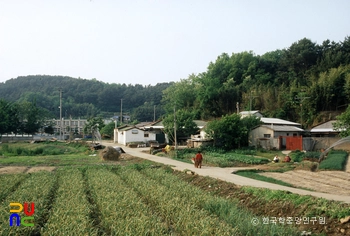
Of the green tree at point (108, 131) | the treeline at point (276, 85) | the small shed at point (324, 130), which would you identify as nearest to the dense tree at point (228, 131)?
the treeline at point (276, 85)

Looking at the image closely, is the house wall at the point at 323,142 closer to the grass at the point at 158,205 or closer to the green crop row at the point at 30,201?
the grass at the point at 158,205

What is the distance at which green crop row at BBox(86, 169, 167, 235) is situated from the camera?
7.27 meters

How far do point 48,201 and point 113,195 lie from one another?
1889 mm

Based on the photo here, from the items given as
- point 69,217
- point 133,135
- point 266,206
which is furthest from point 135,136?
point 69,217

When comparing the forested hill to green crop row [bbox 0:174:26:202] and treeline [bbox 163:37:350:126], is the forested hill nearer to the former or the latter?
treeline [bbox 163:37:350:126]

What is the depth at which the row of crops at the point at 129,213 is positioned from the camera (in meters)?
7.39

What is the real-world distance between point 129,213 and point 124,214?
0.14 metres

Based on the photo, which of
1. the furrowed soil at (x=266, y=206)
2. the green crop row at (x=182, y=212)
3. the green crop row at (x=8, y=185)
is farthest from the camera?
the green crop row at (x=8, y=185)

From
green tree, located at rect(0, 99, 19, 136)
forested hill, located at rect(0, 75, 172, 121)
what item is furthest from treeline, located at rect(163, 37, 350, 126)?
forested hill, located at rect(0, 75, 172, 121)

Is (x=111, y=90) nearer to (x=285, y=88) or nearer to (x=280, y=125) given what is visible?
(x=285, y=88)

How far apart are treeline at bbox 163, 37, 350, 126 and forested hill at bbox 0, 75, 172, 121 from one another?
4588 cm

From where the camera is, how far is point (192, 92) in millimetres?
66562

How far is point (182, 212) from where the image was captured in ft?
28.6

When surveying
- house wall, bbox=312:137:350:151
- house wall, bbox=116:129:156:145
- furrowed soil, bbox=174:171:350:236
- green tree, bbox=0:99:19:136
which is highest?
green tree, bbox=0:99:19:136
